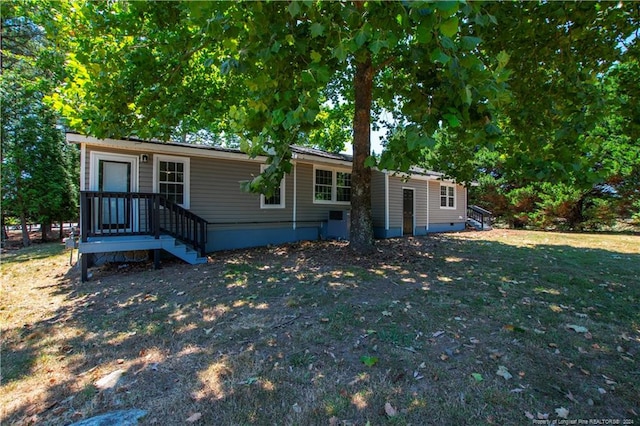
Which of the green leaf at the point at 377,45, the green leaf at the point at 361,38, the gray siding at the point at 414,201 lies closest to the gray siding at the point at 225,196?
the gray siding at the point at 414,201

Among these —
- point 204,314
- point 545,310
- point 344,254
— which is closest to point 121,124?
point 204,314

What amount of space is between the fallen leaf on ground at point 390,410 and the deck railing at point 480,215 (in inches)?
717

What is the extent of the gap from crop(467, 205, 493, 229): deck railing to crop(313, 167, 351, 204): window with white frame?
1033cm

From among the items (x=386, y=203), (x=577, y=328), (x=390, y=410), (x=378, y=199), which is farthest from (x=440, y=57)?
(x=378, y=199)

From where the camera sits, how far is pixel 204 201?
9078 mm

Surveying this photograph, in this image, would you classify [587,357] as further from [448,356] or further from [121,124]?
[121,124]

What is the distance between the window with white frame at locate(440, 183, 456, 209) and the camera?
16.4 m

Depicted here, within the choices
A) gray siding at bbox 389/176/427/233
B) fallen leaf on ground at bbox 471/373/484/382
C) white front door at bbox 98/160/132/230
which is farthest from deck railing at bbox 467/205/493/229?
white front door at bbox 98/160/132/230

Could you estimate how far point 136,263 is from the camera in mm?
7785

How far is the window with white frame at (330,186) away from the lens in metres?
11.6

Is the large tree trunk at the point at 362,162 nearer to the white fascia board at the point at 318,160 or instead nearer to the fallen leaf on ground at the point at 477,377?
the white fascia board at the point at 318,160

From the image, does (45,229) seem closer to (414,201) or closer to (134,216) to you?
(134,216)

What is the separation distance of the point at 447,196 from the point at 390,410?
15.9 m

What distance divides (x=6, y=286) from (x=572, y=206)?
2389 centimetres
